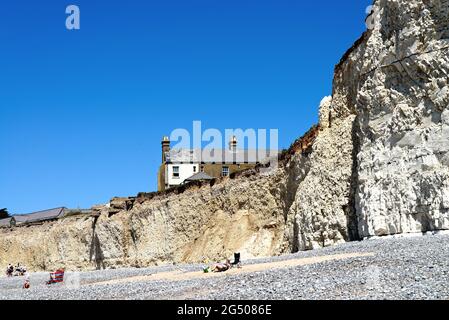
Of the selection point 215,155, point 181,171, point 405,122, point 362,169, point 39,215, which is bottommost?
point 39,215

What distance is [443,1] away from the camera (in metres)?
26.4

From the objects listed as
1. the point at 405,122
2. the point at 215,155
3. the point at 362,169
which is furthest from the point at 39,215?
the point at 405,122

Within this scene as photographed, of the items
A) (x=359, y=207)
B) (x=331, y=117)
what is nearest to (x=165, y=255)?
(x=331, y=117)

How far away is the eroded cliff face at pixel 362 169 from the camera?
84.8 ft

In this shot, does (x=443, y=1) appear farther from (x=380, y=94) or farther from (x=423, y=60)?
(x=380, y=94)

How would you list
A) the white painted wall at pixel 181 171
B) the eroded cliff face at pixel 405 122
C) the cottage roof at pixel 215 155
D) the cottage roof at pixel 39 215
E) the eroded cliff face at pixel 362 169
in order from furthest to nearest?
the cottage roof at pixel 39 215
the white painted wall at pixel 181 171
the cottage roof at pixel 215 155
the eroded cliff face at pixel 362 169
the eroded cliff face at pixel 405 122

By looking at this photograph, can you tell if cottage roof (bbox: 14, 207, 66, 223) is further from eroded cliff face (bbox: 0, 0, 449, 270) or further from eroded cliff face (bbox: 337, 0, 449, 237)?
eroded cliff face (bbox: 337, 0, 449, 237)

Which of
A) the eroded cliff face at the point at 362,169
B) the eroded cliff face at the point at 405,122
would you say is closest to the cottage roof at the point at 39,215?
the eroded cliff face at the point at 362,169

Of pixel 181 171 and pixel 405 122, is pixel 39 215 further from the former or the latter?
pixel 405 122

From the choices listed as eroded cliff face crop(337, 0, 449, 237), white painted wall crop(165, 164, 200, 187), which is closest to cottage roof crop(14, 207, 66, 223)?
white painted wall crop(165, 164, 200, 187)

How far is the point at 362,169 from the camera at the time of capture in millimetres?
28641

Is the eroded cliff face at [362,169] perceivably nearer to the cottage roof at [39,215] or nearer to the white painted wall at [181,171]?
the white painted wall at [181,171]
